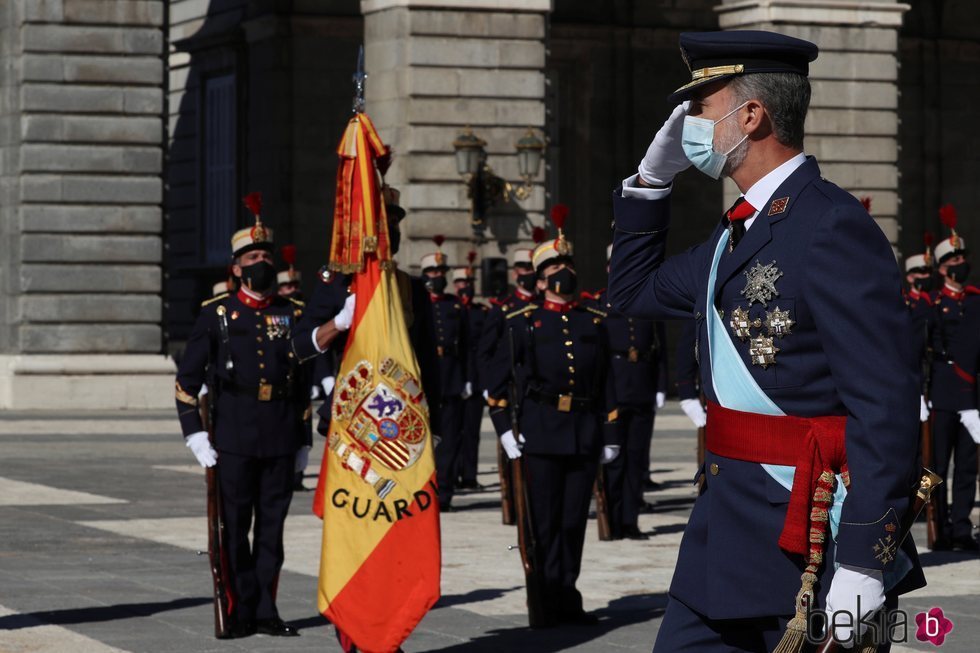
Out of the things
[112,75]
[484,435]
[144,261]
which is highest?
[112,75]

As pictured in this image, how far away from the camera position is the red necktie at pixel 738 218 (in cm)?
452

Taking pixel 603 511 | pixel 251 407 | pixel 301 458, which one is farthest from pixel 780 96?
pixel 603 511

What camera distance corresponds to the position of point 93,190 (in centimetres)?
2350

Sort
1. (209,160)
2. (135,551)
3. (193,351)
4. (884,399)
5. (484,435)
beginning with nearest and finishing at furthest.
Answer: (884,399) < (193,351) < (135,551) < (484,435) < (209,160)

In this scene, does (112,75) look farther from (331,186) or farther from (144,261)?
(331,186)

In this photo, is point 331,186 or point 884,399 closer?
point 884,399

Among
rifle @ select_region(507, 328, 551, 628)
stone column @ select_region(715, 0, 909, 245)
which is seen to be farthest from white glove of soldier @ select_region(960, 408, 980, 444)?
stone column @ select_region(715, 0, 909, 245)

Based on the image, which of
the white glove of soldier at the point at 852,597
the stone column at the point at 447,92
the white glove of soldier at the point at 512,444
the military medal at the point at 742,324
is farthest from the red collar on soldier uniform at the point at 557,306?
the stone column at the point at 447,92

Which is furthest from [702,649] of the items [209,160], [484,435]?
[209,160]

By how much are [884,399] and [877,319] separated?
166 mm

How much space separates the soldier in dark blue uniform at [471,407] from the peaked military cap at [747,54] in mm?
10816

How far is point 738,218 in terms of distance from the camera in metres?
4.54

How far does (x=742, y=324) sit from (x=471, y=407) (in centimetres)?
1258

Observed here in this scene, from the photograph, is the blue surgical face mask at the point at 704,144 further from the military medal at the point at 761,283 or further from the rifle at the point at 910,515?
the rifle at the point at 910,515
